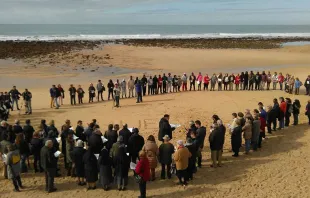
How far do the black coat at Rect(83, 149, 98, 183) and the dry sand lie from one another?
1.58 ft

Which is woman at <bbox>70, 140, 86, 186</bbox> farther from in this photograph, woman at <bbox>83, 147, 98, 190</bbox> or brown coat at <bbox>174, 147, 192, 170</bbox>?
brown coat at <bbox>174, 147, 192, 170</bbox>

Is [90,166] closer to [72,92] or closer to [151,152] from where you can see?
[151,152]

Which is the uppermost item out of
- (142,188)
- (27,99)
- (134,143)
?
(27,99)

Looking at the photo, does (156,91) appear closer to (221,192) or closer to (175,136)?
(175,136)

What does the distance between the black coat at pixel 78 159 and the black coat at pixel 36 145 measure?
4.57 feet

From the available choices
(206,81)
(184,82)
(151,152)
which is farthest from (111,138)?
(206,81)

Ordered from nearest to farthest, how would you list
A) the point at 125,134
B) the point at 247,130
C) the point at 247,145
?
the point at 125,134 → the point at 247,130 → the point at 247,145

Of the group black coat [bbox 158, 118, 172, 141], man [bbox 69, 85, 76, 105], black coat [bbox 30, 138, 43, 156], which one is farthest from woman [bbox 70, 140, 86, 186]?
man [bbox 69, 85, 76, 105]

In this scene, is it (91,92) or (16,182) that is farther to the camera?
(91,92)

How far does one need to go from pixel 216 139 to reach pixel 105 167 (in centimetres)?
346

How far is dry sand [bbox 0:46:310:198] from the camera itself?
31.7ft

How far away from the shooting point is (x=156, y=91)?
72.8 ft

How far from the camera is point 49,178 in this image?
31.3 ft

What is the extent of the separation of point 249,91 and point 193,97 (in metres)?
4.10
